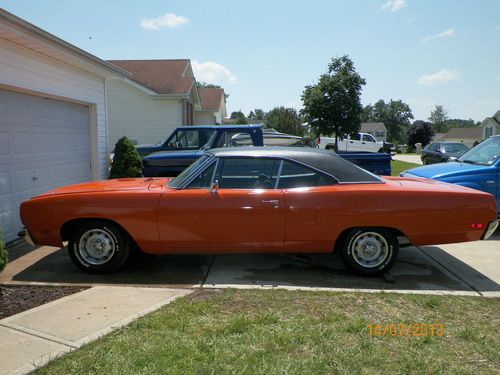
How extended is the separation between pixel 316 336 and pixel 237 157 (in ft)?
8.18

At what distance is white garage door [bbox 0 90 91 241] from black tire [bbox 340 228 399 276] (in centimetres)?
513

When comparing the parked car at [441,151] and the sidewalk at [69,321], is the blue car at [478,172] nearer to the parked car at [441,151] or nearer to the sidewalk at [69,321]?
the sidewalk at [69,321]

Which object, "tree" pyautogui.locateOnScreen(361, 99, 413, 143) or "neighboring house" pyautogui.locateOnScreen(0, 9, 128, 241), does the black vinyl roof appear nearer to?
"neighboring house" pyautogui.locateOnScreen(0, 9, 128, 241)

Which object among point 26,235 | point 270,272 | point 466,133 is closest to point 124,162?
point 26,235

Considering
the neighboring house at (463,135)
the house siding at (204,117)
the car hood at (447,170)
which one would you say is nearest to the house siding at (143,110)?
the house siding at (204,117)

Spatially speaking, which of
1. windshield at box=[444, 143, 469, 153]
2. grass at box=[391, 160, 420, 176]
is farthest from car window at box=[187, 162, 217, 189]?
windshield at box=[444, 143, 469, 153]

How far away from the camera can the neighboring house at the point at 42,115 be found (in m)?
6.45

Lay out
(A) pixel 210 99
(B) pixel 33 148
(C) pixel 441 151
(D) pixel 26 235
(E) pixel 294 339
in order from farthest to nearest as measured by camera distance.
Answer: (A) pixel 210 99 < (C) pixel 441 151 < (B) pixel 33 148 < (D) pixel 26 235 < (E) pixel 294 339

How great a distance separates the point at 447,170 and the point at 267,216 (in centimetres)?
422

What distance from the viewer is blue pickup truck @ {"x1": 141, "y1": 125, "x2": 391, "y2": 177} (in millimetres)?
8328

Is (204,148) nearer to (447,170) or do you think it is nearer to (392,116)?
(447,170)

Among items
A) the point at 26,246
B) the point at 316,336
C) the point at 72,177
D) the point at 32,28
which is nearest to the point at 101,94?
the point at 72,177

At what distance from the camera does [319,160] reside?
5.18m

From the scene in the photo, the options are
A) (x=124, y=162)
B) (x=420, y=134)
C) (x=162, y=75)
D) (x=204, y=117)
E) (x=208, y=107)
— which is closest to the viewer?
(x=124, y=162)
